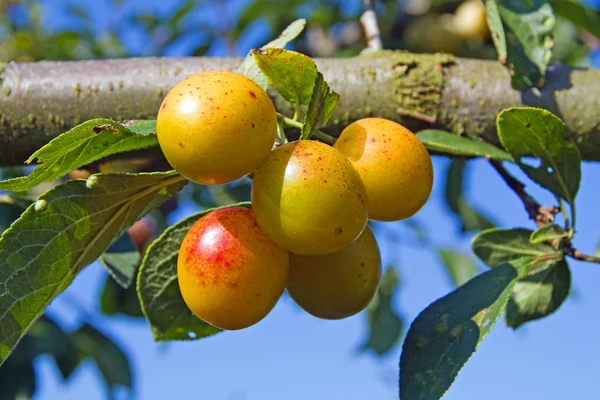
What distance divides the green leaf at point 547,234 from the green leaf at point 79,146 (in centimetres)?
58

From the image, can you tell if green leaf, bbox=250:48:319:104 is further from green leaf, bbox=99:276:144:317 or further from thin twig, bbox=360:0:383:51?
green leaf, bbox=99:276:144:317

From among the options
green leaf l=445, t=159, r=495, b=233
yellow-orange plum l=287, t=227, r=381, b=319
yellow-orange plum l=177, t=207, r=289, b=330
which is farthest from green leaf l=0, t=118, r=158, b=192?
green leaf l=445, t=159, r=495, b=233

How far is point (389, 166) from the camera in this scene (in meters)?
0.83

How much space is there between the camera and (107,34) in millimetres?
3105

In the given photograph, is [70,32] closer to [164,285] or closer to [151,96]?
[151,96]

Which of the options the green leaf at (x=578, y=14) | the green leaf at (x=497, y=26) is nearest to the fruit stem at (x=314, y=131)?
the green leaf at (x=497, y=26)

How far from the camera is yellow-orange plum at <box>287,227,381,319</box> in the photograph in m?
0.86

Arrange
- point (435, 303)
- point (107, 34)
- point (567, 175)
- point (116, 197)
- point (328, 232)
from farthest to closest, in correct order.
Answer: point (107, 34) < point (567, 175) < point (435, 303) < point (116, 197) < point (328, 232)

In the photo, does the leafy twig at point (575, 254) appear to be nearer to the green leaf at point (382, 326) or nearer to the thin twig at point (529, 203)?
the thin twig at point (529, 203)

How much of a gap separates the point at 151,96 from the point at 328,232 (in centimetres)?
60

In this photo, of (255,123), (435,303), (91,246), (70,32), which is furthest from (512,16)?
(70,32)

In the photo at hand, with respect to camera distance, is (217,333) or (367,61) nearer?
(217,333)

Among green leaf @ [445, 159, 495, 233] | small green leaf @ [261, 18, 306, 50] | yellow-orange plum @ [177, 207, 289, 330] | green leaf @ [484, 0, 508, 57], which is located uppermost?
small green leaf @ [261, 18, 306, 50]

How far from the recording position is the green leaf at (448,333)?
2.90ft
